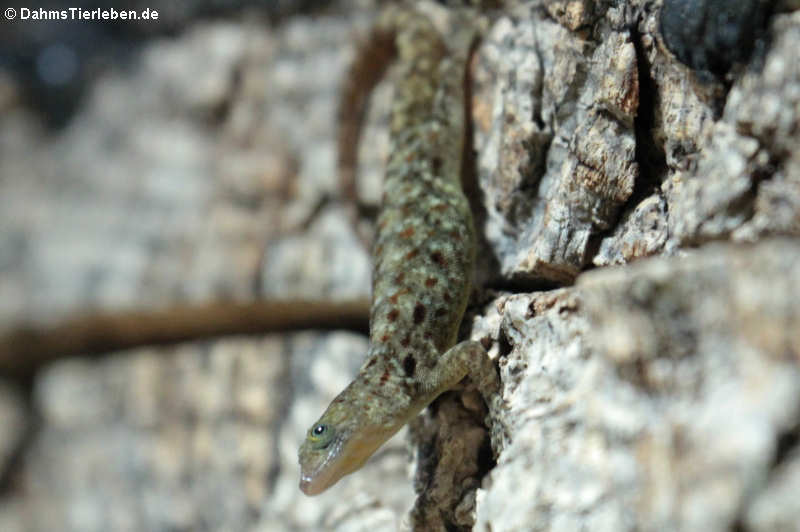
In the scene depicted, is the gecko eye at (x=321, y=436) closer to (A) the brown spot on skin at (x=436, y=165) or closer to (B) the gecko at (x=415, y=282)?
(B) the gecko at (x=415, y=282)

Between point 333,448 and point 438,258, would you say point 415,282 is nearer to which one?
point 438,258

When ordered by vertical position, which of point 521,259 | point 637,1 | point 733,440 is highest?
point 637,1

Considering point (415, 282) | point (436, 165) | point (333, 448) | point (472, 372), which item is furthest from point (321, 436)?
point (436, 165)

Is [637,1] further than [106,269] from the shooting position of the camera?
No

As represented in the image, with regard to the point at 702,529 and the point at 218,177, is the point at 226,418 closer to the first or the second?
the point at 218,177

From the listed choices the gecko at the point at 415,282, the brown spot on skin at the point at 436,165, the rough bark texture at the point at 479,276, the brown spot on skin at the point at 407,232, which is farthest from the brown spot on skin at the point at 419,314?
the brown spot on skin at the point at 436,165

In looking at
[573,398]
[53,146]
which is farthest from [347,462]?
[53,146]

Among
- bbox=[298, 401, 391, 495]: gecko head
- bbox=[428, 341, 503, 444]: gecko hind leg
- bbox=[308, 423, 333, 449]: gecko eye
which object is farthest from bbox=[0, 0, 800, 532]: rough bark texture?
bbox=[308, 423, 333, 449]: gecko eye
